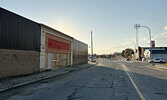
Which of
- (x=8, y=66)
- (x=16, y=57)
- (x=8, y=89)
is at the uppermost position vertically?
(x=16, y=57)

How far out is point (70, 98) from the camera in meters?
5.84

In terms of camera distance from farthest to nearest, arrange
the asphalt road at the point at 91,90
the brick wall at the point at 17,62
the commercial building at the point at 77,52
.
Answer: the commercial building at the point at 77,52, the brick wall at the point at 17,62, the asphalt road at the point at 91,90

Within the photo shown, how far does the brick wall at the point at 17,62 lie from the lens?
1019 cm

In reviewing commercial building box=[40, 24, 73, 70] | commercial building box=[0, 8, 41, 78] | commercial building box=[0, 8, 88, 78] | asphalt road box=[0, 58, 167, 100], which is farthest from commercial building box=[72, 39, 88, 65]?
asphalt road box=[0, 58, 167, 100]

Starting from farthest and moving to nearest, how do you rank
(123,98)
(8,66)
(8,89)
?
1. (8,66)
2. (8,89)
3. (123,98)

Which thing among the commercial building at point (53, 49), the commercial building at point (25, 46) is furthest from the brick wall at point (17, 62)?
the commercial building at point (53, 49)

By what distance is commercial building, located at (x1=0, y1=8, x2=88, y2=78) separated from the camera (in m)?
10.3

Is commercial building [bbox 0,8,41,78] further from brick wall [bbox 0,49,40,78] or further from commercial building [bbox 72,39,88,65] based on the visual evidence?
commercial building [bbox 72,39,88,65]

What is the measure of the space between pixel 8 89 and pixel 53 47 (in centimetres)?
1161

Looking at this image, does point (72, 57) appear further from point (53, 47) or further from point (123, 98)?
point (123, 98)

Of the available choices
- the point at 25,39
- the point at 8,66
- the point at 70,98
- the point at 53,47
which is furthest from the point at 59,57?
the point at 70,98

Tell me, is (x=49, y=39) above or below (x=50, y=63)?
above

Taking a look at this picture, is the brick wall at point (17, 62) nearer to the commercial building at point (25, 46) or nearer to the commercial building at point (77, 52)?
the commercial building at point (25, 46)

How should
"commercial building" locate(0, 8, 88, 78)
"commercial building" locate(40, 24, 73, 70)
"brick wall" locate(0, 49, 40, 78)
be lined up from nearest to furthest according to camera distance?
1. "brick wall" locate(0, 49, 40, 78)
2. "commercial building" locate(0, 8, 88, 78)
3. "commercial building" locate(40, 24, 73, 70)
